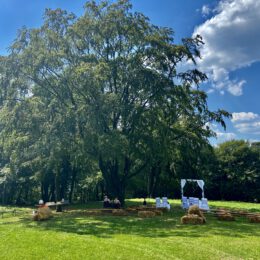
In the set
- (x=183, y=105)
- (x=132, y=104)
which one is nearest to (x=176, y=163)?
(x=183, y=105)

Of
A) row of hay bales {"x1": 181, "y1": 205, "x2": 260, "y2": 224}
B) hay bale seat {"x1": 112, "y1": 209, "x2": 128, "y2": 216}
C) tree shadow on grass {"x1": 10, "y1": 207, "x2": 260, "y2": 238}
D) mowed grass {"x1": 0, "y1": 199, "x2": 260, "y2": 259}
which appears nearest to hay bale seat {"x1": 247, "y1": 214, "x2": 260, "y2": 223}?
row of hay bales {"x1": 181, "y1": 205, "x2": 260, "y2": 224}

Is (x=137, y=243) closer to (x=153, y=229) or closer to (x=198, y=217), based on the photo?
(x=153, y=229)

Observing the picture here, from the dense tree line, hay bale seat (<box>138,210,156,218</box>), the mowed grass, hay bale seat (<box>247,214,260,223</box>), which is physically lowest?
the mowed grass

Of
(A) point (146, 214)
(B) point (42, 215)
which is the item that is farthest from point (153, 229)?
(B) point (42, 215)

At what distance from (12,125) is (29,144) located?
1.89 m

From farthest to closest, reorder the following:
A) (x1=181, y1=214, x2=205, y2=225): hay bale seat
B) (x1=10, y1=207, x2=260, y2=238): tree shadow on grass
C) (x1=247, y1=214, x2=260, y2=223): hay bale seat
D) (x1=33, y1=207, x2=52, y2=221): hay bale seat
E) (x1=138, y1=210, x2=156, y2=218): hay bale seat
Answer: (x1=138, y1=210, x2=156, y2=218): hay bale seat → (x1=33, y1=207, x2=52, y2=221): hay bale seat → (x1=247, y1=214, x2=260, y2=223): hay bale seat → (x1=181, y1=214, x2=205, y2=225): hay bale seat → (x1=10, y1=207, x2=260, y2=238): tree shadow on grass

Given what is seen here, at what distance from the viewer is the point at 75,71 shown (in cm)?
2239

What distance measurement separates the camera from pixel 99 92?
2308 centimetres

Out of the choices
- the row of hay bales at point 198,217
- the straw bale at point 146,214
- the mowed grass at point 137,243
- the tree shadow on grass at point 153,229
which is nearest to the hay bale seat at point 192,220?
the row of hay bales at point 198,217

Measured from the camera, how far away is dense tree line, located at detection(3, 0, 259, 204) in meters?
22.2

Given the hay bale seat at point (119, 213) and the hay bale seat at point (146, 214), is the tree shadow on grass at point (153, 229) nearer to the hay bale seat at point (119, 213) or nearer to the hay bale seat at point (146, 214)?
the hay bale seat at point (146, 214)

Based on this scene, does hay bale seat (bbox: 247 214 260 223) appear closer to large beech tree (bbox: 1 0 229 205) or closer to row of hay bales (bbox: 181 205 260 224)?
row of hay bales (bbox: 181 205 260 224)

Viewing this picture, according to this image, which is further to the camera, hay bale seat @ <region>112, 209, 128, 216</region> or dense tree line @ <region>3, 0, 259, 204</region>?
dense tree line @ <region>3, 0, 259, 204</region>

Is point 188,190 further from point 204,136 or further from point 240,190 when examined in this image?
point 204,136
